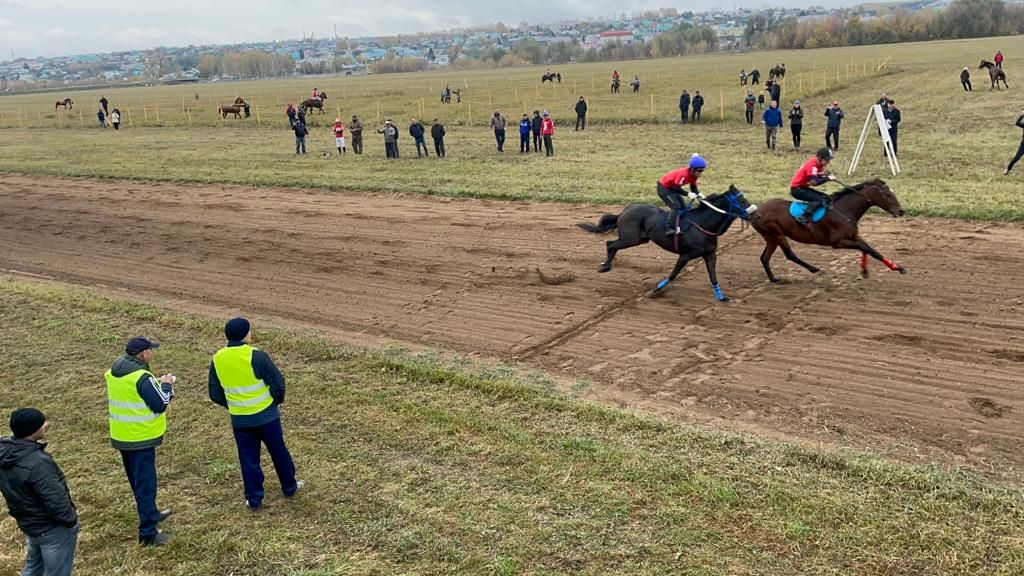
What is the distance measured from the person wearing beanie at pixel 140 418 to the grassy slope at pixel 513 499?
359 millimetres

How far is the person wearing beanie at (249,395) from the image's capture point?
668 centimetres

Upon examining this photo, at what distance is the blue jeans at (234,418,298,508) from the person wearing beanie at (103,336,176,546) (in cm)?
70

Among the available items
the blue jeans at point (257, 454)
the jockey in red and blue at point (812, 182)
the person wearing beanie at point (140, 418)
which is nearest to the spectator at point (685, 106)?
the jockey in red and blue at point (812, 182)

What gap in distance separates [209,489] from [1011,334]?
9.41 m

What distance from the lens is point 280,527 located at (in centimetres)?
683

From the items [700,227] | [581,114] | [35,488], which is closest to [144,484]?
[35,488]

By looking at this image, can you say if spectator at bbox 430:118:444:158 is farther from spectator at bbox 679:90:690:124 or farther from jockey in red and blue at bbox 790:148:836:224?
jockey in red and blue at bbox 790:148:836:224

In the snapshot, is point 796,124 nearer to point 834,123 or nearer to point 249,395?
point 834,123

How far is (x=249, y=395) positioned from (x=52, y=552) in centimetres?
176

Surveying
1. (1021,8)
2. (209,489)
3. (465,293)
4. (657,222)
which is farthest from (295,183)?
(1021,8)

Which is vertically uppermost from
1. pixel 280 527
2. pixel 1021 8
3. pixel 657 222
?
pixel 1021 8

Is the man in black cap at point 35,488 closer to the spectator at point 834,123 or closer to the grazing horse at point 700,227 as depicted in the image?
the grazing horse at point 700,227

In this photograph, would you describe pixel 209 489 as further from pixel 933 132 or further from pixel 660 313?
pixel 933 132

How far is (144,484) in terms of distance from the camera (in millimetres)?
6574
